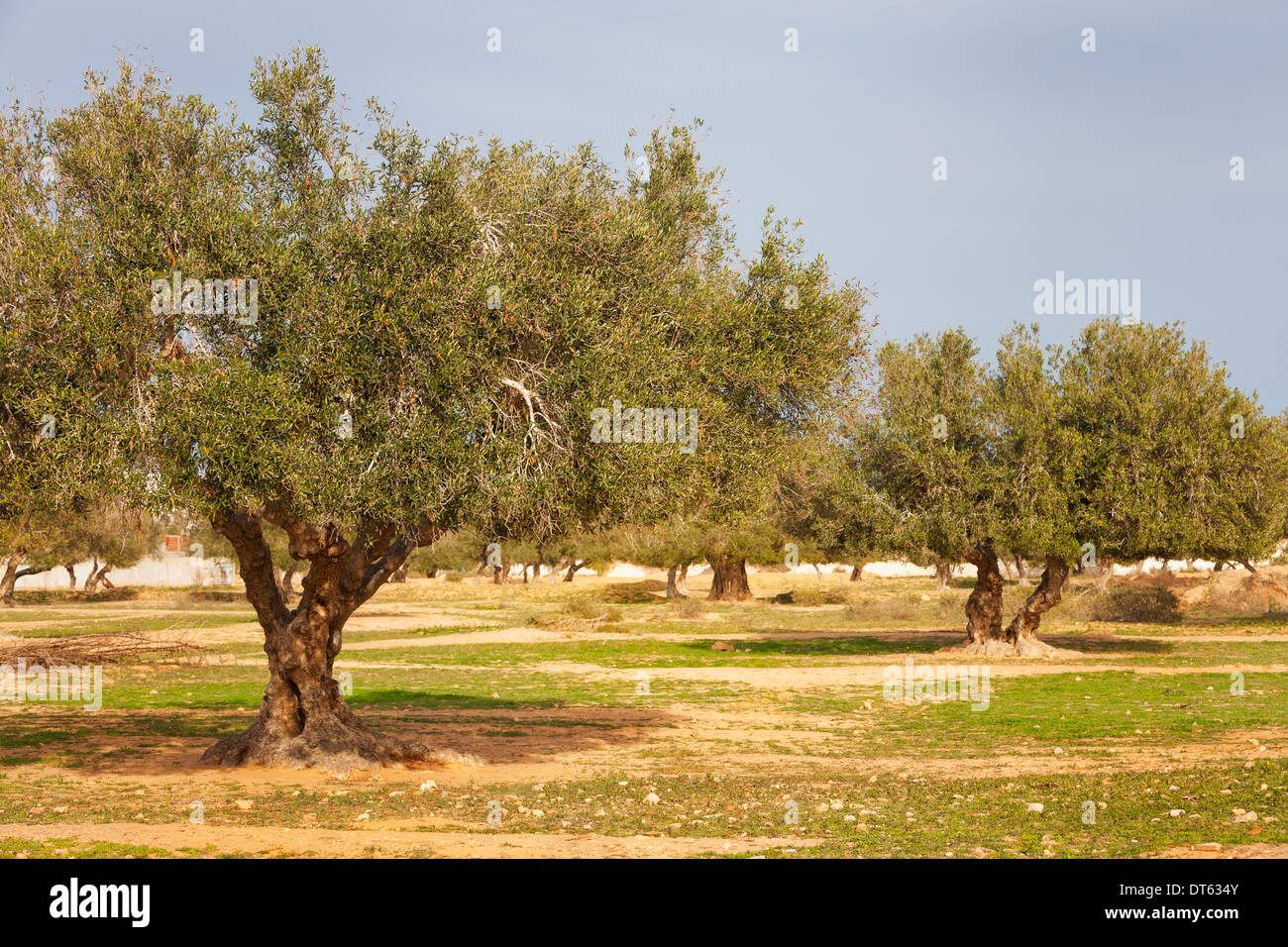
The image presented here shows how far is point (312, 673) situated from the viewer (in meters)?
19.0

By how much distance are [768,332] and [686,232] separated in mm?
2425

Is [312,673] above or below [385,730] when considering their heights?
above

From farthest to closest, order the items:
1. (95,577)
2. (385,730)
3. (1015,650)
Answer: (95,577) < (1015,650) < (385,730)

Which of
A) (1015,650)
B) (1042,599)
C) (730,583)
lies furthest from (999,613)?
(730,583)

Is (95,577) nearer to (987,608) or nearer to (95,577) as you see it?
(95,577)

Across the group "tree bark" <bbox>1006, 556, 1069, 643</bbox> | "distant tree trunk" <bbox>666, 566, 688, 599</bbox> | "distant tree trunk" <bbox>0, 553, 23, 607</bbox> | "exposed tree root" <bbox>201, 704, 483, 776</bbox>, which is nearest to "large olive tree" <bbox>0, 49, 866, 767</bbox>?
"exposed tree root" <bbox>201, 704, 483, 776</bbox>

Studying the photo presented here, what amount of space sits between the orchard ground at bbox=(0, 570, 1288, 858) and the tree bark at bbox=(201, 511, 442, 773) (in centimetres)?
65

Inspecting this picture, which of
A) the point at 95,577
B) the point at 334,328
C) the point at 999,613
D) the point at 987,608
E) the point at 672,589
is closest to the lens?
the point at 334,328

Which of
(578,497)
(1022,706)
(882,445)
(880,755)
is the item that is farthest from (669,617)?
(578,497)

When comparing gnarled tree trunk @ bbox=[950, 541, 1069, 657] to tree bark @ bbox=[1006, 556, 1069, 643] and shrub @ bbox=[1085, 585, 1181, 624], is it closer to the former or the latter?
tree bark @ bbox=[1006, 556, 1069, 643]

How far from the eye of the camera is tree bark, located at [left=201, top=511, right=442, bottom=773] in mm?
18547

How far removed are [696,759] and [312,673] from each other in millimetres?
7057

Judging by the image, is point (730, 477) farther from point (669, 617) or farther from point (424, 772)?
point (669, 617)

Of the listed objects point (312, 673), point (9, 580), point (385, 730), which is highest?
point (312, 673)
